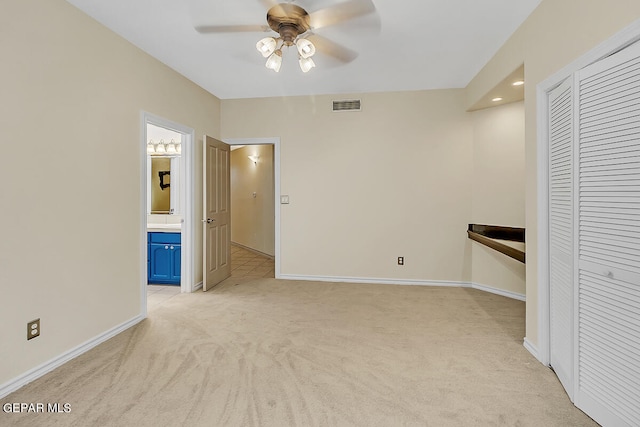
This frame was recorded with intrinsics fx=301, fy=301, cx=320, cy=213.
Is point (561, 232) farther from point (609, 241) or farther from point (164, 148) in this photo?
point (164, 148)

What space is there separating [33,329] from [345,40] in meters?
3.25

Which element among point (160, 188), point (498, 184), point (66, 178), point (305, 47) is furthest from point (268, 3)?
point (160, 188)

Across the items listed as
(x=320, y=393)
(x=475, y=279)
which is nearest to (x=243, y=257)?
(x=475, y=279)

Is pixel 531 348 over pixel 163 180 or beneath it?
beneath

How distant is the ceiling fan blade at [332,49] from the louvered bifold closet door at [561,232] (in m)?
1.77

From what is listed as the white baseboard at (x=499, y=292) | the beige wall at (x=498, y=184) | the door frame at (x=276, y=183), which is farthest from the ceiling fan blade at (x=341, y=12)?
the white baseboard at (x=499, y=292)

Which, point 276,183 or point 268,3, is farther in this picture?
point 276,183

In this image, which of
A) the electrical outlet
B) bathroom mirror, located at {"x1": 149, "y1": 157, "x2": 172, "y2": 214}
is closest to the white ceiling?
bathroom mirror, located at {"x1": 149, "y1": 157, "x2": 172, "y2": 214}

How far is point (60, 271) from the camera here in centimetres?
217

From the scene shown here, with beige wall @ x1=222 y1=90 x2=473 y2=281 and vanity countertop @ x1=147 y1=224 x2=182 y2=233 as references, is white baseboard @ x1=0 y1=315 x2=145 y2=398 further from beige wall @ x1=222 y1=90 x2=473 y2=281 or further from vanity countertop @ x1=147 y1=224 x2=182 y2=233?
beige wall @ x1=222 y1=90 x2=473 y2=281

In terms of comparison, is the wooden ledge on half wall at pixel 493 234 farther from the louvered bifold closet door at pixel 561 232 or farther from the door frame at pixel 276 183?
the door frame at pixel 276 183

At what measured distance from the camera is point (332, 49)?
292 centimetres

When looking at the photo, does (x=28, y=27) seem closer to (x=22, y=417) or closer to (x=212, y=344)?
(x=22, y=417)

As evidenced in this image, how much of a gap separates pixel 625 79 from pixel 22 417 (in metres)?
3.56
